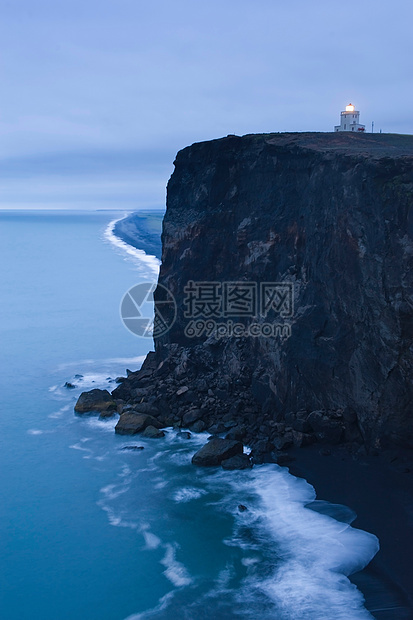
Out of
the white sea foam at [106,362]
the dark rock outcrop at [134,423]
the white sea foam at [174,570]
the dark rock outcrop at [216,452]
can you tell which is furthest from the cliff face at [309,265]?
the white sea foam at [174,570]

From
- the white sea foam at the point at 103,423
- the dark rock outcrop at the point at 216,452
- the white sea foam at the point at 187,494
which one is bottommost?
the white sea foam at the point at 187,494

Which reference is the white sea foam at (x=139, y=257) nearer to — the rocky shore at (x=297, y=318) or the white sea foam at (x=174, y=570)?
the rocky shore at (x=297, y=318)

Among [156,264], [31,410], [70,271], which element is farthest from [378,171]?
[70,271]

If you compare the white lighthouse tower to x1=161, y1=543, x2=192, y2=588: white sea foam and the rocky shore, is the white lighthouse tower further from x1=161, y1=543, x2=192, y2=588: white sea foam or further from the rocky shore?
x1=161, y1=543, x2=192, y2=588: white sea foam

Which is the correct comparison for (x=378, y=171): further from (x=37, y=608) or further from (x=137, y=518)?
(x=37, y=608)

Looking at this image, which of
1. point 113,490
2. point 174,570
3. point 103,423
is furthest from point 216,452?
point 103,423

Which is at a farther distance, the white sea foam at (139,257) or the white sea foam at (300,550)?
the white sea foam at (139,257)
